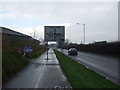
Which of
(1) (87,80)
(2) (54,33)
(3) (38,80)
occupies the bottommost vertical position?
(3) (38,80)

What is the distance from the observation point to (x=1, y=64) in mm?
14164

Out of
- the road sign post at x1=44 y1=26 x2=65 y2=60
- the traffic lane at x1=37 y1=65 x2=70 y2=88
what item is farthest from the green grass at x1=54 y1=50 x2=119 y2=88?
the road sign post at x1=44 y1=26 x2=65 y2=60

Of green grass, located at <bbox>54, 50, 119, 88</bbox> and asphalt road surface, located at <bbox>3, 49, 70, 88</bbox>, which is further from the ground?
green grass, located at <bbox>54, 50, 119, 88</bbox>

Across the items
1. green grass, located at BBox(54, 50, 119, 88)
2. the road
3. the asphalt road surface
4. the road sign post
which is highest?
the road sign post

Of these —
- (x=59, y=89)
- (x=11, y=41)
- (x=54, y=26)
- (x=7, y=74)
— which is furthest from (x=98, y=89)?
(x=54, y=26)

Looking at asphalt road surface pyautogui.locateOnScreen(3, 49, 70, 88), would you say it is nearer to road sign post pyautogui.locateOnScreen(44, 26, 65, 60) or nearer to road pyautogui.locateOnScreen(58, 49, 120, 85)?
road pyautogui.locateOnScreen(58, 49, 120, 85)

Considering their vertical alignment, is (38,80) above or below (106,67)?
above

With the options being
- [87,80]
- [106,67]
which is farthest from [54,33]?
[87,80]

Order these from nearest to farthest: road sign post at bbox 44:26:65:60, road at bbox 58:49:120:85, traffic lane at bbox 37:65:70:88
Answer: traffic lane at bbox 37:65:70:88 → road at bbox 58:49:120:85 → road sign post at bbox 44:26:65:60

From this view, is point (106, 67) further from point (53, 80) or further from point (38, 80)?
point (38, 80)

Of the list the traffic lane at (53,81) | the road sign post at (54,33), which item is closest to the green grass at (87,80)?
the traffic lane at (53,81)


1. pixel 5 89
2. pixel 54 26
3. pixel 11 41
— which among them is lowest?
pixel 5 89

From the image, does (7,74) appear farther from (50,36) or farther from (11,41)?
(50,36)

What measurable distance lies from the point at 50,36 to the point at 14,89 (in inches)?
1194
